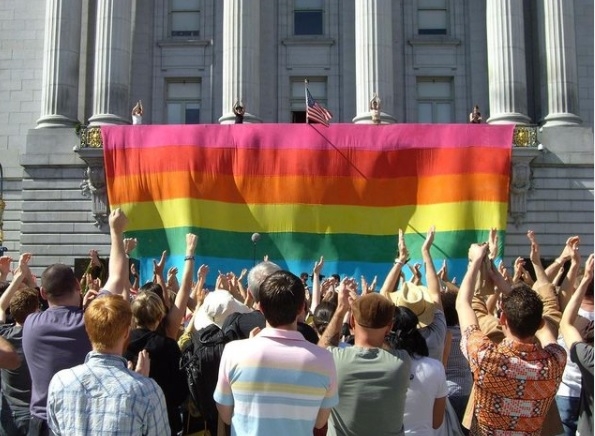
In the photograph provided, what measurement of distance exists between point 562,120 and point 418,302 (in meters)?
24.0

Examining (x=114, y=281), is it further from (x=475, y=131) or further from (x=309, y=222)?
(x=475, y=131)

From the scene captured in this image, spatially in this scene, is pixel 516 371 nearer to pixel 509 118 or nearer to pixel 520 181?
pixel 520 181

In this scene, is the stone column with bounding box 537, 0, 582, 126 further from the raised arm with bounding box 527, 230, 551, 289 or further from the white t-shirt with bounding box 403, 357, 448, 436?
the white t-shirt with bounding box 403, 357, 448, 436

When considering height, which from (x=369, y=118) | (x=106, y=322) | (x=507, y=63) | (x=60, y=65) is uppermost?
(x=60, y=65)

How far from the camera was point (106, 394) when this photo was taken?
4430 millimetres

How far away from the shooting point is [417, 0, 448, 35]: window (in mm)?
31703

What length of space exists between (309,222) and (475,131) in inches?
229

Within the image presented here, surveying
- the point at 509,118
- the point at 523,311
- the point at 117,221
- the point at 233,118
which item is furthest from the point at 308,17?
the point at 523,311

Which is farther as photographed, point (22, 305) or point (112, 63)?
point (112, 63)

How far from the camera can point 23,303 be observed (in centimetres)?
658

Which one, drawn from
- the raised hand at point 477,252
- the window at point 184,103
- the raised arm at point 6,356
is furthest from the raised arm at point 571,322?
the window at point 184,103

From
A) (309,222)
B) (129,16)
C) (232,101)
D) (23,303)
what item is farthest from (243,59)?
(23,303)

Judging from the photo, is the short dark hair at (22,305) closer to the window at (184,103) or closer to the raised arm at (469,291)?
the raised arm at (469,291)

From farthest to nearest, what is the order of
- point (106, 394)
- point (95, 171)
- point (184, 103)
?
point (184, 103), point (95, 171), point (106, 394)
